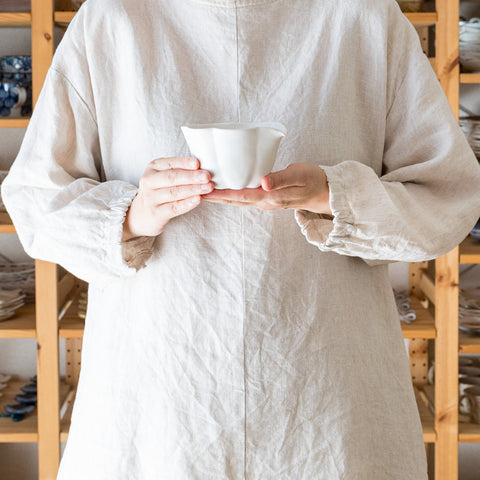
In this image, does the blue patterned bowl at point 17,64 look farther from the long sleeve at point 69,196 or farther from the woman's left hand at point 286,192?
the woman's left hand at point 286,192

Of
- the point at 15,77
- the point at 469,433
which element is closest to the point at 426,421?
the point at 469,433

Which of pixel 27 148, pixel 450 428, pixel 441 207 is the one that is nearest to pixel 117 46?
pixel 27 148

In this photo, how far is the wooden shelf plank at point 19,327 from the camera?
6.22ft

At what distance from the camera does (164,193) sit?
30.0 inches

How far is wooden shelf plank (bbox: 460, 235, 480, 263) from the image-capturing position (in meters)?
1.90

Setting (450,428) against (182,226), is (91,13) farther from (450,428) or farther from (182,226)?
(450,428)

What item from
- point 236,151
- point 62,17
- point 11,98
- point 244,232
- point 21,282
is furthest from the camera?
point 21,282

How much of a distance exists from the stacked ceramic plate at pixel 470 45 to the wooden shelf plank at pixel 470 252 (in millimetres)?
512

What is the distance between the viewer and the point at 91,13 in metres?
0.94

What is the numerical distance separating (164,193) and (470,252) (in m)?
1.39

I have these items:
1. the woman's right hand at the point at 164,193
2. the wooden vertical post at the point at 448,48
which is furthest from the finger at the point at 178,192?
the wooden vertical post at the point at 448,48

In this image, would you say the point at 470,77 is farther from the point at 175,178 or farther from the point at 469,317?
the point at 175,178

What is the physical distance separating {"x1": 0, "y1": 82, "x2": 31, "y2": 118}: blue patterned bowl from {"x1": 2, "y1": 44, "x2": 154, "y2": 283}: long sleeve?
1.08 metres

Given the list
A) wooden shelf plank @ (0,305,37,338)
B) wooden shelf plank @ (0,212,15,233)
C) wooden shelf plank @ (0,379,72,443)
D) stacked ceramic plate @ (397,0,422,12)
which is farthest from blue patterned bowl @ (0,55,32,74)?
stacked ceramic plate @ (397,0,422,12)
